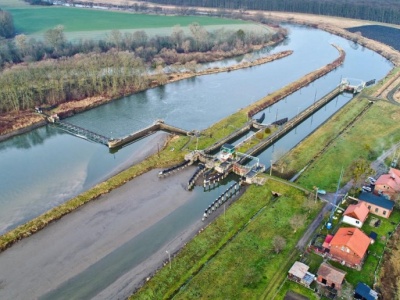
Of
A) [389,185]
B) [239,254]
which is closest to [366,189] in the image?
[389,185]

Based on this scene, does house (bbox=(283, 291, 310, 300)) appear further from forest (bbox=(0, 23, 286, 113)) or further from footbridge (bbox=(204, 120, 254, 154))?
forest (bbox=(0, 23, 286, 113))

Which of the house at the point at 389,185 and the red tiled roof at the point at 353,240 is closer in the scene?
the red tiled roof at the point at 353,240

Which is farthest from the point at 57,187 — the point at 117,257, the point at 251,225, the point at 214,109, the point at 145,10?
the point at 145,10

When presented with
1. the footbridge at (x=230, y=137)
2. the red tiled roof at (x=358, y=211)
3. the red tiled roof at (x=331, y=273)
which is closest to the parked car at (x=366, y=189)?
the red tiled roof at (x=358, y=211)

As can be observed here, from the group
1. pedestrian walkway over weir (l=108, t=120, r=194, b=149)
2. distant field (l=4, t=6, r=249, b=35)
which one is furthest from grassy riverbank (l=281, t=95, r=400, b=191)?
distant field (l=4, t=6, r=249, b=35)

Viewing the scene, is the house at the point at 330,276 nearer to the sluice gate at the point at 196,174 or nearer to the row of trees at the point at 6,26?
the sluice gate at the point at 196,174

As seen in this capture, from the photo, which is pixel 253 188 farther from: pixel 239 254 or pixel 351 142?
pixel 351 142
